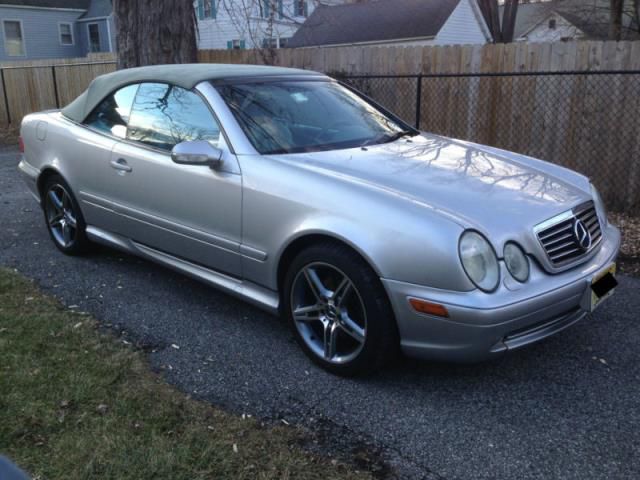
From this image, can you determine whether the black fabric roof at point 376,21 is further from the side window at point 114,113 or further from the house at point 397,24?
the side window at point 114,113

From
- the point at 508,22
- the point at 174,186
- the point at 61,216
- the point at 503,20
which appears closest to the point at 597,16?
the point at 503,20

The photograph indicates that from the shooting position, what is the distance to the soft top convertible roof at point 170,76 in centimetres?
411

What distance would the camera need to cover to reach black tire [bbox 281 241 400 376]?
9.78ft

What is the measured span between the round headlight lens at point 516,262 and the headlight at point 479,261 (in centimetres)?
8

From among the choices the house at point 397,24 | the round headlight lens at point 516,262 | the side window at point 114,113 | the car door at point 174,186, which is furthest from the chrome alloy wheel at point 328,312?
the house at point 397,24

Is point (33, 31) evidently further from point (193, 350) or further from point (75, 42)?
point (193, 350)

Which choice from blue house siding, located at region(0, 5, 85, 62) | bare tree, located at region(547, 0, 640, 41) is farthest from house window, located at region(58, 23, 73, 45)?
bare tree, located at region(547, 0, 640, 41)

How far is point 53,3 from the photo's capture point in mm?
29766

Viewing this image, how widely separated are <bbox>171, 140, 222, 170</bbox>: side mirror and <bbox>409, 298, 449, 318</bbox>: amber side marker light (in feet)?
4.88

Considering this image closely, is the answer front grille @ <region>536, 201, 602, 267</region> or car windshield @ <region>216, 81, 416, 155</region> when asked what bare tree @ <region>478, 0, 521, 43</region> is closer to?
car windshield @ <region>216, 81, 416, 155</region>

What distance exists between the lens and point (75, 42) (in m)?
31.1

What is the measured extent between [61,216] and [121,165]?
1.24 meters

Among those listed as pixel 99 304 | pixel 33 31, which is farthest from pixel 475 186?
pixel 33 31

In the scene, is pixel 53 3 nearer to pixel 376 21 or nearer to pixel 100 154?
pixel 376 21
